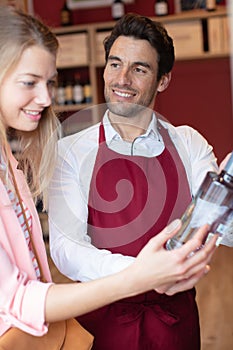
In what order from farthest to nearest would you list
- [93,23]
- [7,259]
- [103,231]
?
[93,23] < [103,231] < [7,259]

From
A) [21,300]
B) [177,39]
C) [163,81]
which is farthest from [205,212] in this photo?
[177,39]

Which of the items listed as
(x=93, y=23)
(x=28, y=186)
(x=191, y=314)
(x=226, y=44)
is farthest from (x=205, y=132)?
Result: (x=28, y=186)

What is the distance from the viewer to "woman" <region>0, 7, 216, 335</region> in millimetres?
847

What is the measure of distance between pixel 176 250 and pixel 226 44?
3652mm

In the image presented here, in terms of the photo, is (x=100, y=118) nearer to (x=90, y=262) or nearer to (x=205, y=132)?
(x=90, y=262)

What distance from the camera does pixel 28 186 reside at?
108 cm

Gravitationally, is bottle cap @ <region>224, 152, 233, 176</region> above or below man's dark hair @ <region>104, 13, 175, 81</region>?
below

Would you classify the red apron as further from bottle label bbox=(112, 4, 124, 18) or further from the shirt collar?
bottle label bbox=(112, 4, 124, 18)

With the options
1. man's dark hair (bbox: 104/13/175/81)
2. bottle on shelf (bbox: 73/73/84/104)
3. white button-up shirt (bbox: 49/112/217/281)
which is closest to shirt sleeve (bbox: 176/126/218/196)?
white button-up shirt (bbox: 49/112/217/281)

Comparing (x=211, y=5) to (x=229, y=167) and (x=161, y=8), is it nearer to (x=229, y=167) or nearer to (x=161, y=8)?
(x=161, y=8)

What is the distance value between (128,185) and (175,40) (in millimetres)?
3264

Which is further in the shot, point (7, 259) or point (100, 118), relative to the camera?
point (100, 118)

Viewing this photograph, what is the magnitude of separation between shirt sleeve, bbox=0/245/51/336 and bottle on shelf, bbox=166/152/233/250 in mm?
225

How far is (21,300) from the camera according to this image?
3.00ft
